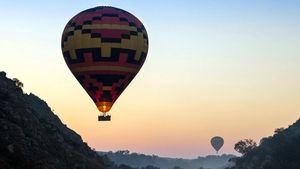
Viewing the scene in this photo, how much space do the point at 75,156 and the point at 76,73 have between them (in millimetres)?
83475

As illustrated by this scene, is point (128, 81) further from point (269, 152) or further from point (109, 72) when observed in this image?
point (269, 152)

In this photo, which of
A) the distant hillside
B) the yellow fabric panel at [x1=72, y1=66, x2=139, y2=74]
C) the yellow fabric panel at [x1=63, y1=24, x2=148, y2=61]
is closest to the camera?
the yellow fabric panel at [x1=63, y1=24, x2=148, y2=61]

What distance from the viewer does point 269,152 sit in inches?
7579

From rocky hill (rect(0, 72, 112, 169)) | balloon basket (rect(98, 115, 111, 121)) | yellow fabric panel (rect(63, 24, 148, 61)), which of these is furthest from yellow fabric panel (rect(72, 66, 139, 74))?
rocky hill (rect(0, 72, 112, 169))

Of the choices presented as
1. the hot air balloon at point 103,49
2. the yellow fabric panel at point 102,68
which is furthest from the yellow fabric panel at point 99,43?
the yellow fabric panel at point 102,68

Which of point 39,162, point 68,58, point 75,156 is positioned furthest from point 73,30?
point 75,156

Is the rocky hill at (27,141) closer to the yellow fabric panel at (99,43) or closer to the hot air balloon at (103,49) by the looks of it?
the hot air balloon at (103,49)

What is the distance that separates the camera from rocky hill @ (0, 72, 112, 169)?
9469 centimetres

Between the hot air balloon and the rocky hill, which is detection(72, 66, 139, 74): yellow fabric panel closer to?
the hot air balloon

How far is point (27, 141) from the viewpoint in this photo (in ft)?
374

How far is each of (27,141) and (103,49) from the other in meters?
57.1

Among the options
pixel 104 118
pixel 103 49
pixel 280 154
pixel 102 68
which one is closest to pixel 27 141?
pixel 102 68

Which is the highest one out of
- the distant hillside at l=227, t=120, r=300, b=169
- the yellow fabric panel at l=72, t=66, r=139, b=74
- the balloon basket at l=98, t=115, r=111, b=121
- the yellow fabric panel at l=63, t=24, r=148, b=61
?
the distant hillside at l=227, t=120, r=300, b=169

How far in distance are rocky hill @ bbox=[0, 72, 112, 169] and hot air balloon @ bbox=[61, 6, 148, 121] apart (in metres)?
20.0
